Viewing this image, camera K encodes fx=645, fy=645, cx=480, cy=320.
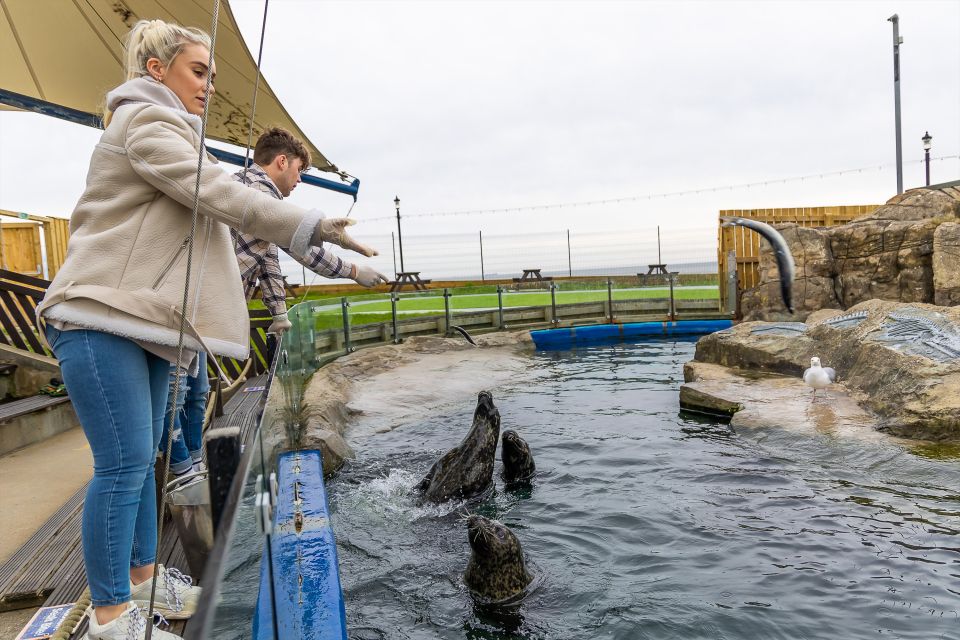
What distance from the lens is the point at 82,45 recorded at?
6.87 meters

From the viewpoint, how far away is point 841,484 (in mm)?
5016

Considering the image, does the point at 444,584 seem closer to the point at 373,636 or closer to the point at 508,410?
the point at 373,636

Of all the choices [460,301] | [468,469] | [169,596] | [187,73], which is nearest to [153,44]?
[187,73]

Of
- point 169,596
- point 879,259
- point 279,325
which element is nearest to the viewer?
point 169,596

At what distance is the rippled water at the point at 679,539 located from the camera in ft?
10.8

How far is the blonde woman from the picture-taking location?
165 cm

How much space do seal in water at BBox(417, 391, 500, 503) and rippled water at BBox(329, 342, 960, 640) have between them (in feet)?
0.54

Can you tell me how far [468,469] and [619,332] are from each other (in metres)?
10.9

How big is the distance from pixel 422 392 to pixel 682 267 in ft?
53.4

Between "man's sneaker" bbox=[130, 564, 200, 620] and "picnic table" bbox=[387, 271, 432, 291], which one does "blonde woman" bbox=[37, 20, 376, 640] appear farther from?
"picnic table" bbox=[387, 271, 432, 291]

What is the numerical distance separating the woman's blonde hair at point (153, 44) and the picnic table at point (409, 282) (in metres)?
19.0

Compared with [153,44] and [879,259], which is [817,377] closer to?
[879,259]

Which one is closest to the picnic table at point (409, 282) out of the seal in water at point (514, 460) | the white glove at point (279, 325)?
the seal in water at point (514, 460)

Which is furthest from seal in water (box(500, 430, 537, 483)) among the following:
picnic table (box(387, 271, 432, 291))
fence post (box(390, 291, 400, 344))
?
picnic table (box(387, 271, 432, 291))
